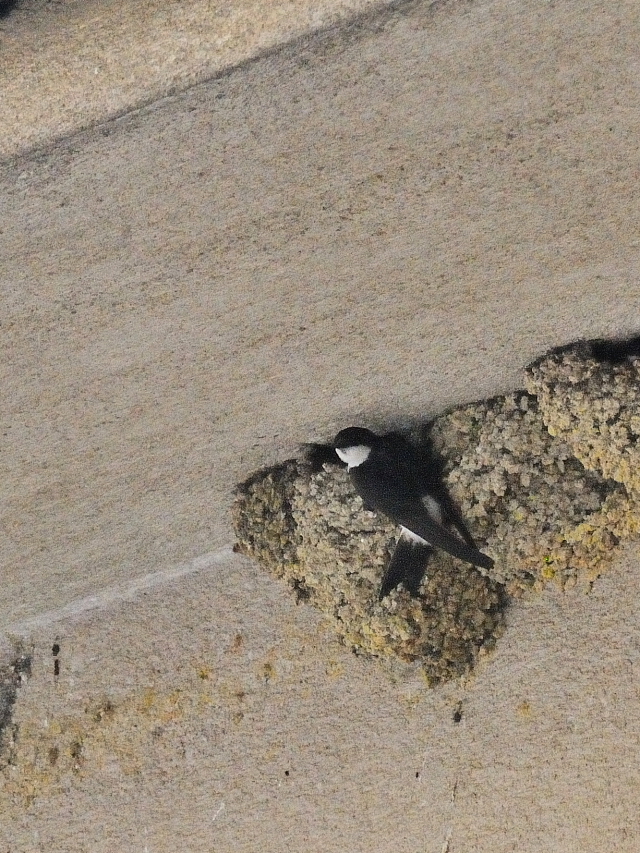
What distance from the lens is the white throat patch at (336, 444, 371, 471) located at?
4.13m

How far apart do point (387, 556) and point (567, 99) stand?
1.80 meters

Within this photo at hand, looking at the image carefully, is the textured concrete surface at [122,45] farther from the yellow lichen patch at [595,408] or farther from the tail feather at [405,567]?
the tail feather at [405,567]

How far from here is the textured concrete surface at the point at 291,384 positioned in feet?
12.3

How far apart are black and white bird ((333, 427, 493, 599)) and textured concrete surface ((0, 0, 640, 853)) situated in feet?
0.69

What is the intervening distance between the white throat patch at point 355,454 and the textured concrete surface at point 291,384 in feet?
0.72

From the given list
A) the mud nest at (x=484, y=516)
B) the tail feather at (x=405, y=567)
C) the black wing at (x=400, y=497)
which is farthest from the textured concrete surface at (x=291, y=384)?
the tail feather at (x=405, y=567)

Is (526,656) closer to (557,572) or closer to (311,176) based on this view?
(557,572)

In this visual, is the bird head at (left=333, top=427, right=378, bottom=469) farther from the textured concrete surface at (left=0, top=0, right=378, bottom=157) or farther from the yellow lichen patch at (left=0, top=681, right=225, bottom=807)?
the textured concrete surface at (left=0, top=0, right=378, bottom=157)

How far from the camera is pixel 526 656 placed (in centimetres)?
423

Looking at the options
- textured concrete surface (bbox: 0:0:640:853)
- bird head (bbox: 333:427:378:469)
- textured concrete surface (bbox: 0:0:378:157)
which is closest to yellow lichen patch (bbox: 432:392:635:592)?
textured concrete surface (bbox: 0:0:640:853)

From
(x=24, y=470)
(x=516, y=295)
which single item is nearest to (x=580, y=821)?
(x=516, y=295)

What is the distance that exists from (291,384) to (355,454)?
38cm

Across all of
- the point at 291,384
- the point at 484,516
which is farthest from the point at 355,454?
the point at 484,516

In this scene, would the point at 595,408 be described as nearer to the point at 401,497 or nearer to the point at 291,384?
the point at 401,497
